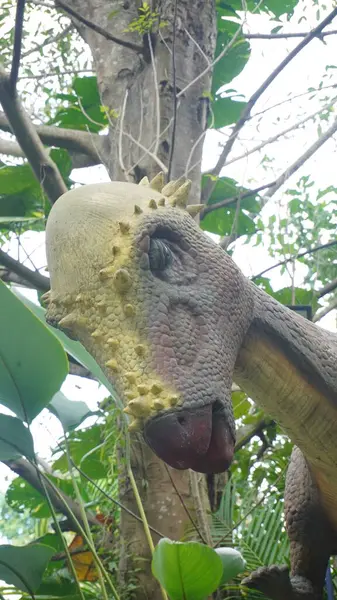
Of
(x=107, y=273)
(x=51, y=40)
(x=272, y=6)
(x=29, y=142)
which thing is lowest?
(x=107, y=273)

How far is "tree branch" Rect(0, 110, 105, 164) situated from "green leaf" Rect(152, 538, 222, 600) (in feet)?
3.63

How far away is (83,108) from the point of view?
1.88 m

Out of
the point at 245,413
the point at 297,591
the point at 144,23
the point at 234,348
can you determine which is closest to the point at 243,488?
the point at 245,413

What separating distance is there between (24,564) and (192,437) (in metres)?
0.39

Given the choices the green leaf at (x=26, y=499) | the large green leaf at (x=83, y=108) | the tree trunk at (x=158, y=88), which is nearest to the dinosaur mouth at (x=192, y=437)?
the tree trunk at (x=158, y=88)

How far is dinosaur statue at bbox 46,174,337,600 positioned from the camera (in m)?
0.68

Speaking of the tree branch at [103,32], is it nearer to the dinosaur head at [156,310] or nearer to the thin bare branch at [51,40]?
the thin bare branch at [51,40]

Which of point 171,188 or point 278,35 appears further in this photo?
point 278,35

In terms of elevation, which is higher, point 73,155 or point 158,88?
point 73,155

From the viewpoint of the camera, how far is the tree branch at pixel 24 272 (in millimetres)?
1425

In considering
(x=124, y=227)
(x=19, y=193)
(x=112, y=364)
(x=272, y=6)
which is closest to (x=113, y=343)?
(x=112, y=364)

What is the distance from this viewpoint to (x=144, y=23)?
1524mm

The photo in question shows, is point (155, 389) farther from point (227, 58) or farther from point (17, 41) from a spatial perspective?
point (227, 58)

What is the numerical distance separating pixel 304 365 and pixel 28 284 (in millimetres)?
882
